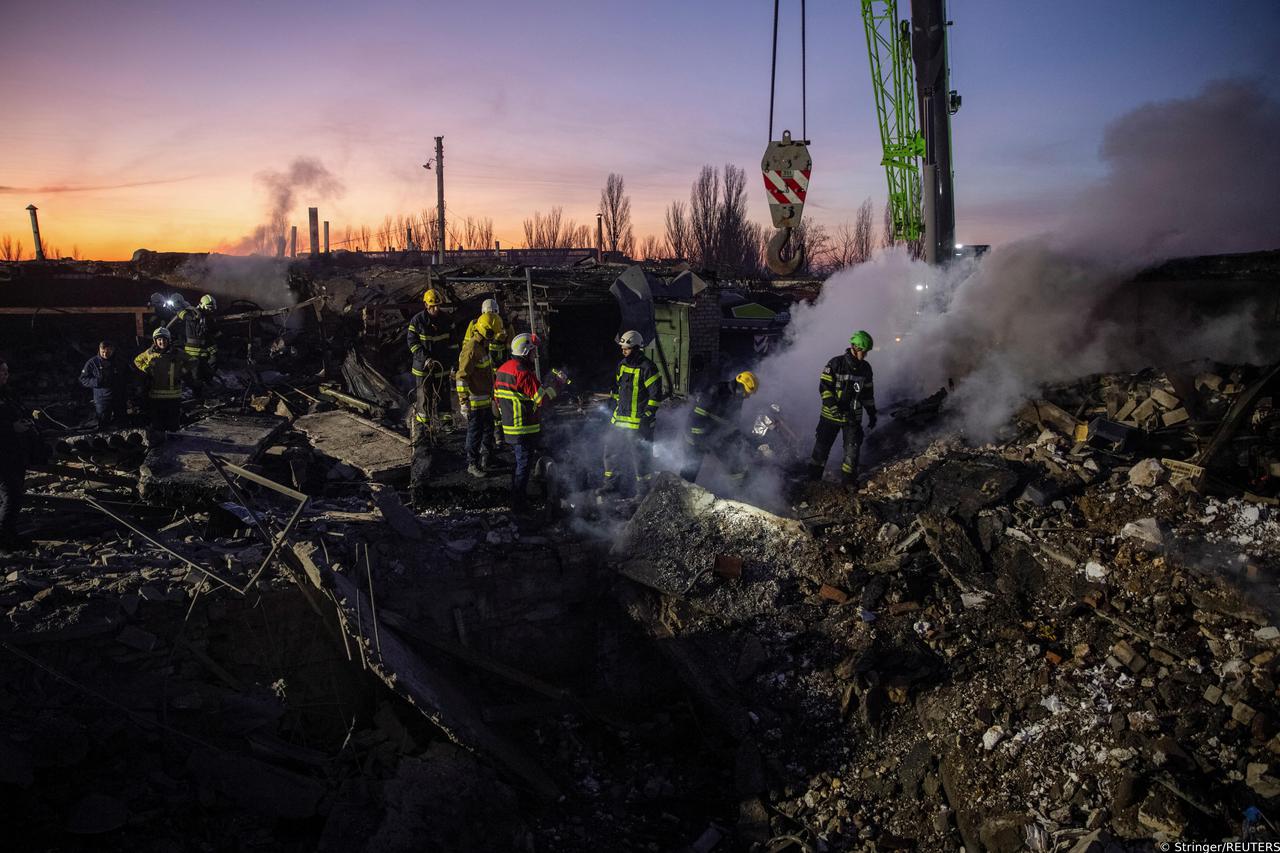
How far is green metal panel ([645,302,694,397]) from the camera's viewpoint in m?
11.9

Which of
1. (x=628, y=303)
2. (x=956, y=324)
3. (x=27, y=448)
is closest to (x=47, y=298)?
(x=27, y=448)

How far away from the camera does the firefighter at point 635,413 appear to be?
7.07 m

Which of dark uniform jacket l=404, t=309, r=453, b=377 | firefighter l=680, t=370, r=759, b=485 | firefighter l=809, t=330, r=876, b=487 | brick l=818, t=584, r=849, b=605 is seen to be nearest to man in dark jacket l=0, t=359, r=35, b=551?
dark uniform jacket l=404, t=309, r=453, b=377

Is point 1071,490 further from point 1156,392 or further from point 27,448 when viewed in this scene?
point 27,448

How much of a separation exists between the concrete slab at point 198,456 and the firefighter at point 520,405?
8.73 ft

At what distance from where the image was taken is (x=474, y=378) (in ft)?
24.4

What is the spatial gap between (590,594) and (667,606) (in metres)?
0.75

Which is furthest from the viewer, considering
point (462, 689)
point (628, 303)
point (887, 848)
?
point (628, 303)

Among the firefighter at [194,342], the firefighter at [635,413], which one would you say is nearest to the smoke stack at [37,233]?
the firefighter at [194,342]

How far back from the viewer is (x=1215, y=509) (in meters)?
5.41

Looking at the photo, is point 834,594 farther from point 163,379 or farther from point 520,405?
point 163,379

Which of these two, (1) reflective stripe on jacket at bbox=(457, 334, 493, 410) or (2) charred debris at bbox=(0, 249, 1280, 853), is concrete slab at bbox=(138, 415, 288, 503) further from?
(1) reflective stripe on jacket at bbox=(457, 334, 493, 410)

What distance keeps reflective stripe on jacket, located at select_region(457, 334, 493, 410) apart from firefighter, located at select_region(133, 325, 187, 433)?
4.09m

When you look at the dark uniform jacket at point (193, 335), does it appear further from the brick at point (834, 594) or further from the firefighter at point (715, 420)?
the brick at point (834, 594)
